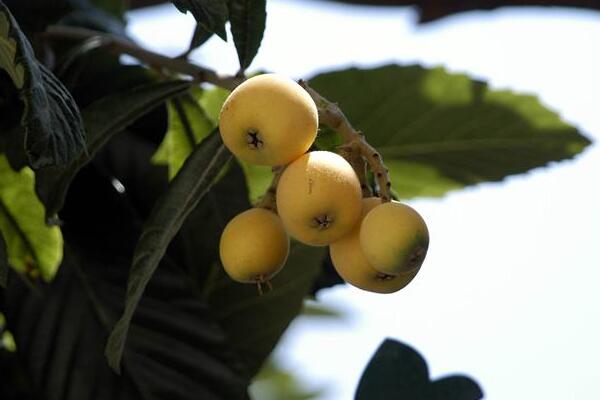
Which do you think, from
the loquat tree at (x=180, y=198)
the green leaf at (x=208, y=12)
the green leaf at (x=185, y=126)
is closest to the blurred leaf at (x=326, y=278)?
the loquat tree at (x=180, y=198)

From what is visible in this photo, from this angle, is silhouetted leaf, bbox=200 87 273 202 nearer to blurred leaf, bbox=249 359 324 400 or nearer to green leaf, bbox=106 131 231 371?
green leaf, bbox=106 131 231 371

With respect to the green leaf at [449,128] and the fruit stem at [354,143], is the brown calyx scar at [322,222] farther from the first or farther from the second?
the green leaf at [449,128]

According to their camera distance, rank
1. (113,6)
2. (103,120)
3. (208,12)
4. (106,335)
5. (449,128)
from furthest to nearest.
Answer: (113,6) → (449,128) → (106,335) → (103,120) → (208,12)

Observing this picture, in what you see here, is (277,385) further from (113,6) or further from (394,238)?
(394,238)

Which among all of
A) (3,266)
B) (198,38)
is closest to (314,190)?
(3,266)

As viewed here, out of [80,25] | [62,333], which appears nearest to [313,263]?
[62,333]

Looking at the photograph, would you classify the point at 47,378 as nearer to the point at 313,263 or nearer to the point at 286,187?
the point at 313,263
